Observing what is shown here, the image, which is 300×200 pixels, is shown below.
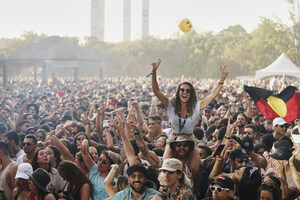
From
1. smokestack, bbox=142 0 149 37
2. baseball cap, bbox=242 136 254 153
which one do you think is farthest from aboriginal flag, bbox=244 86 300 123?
smokestack, bbox=142 0 149 37

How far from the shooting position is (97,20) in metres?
138

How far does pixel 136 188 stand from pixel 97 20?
13510 cm

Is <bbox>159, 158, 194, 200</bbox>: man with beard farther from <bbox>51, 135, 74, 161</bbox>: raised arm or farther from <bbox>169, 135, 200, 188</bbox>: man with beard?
<bbox>51, 135, 74, 161</bbox>: raised arm

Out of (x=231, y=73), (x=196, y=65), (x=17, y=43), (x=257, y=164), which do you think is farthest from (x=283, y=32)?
(x=257, y=164)

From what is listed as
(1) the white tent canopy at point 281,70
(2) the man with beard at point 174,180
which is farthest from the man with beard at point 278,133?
(1) the white tent canopy at point 281,70

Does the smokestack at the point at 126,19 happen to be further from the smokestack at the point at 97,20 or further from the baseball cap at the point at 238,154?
the baseball cap at the point at 238,154

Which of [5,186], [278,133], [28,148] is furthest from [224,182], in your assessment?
[278,133]

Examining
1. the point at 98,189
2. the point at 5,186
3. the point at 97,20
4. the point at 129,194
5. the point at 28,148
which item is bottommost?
the point at 5,186

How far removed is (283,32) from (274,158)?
6125 centimetres

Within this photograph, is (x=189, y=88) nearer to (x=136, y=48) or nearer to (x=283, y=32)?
(x=283, y=32)

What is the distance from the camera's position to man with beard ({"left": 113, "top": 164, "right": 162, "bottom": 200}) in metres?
5.48

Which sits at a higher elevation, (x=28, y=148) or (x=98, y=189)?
(x=28, y=148)

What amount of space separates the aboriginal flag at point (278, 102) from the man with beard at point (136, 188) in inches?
192

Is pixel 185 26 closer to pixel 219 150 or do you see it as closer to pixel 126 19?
pixel 219 150
